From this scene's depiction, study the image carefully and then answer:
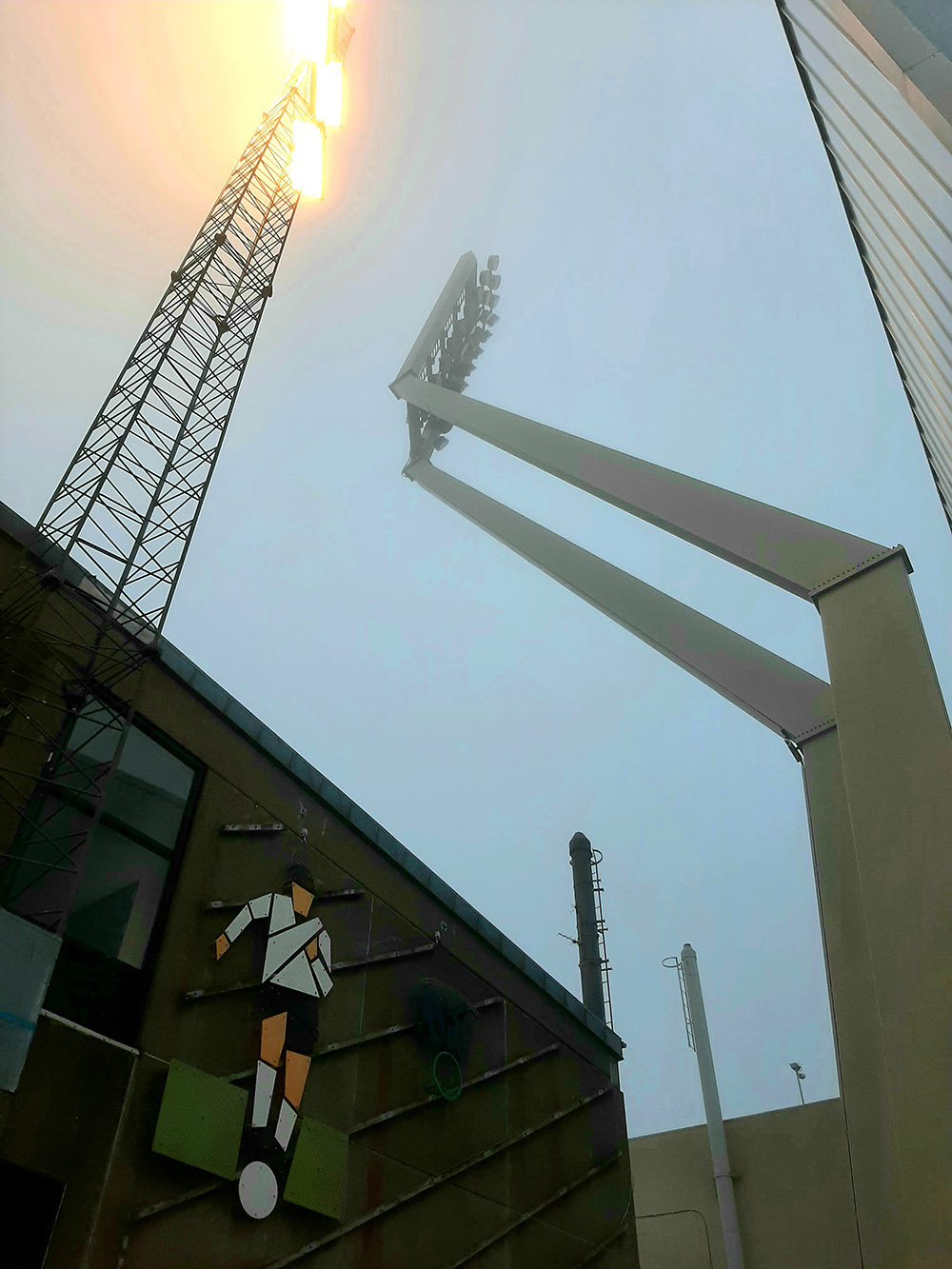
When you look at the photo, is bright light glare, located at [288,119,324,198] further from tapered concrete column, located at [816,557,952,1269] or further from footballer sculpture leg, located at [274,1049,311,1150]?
footballer sculpture leg, located at [274,1049,311,1150]

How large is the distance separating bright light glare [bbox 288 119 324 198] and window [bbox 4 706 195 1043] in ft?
60.3

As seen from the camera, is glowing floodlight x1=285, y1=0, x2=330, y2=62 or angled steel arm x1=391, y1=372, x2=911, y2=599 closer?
angled steel arm x1=391, y1=372, x2=911, y2=599

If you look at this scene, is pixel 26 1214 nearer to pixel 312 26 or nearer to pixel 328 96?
pixel 328 96

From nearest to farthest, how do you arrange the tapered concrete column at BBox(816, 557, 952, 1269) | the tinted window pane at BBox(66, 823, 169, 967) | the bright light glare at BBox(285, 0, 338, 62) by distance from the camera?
1. the tapered concrete column at BBox(816, 557, 952, 1269)
2. the tinted window pane at BBox(66, 823, 169, 967)
3. the bright light glare at BBox(285, 0, 338, 62)

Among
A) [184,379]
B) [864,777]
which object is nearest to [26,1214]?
[864,777]

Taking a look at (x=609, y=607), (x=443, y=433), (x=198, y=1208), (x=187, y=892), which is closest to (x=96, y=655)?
(x=187, y=892)

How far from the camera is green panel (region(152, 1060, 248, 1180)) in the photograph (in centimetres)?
1004

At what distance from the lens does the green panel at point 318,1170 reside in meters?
11.2

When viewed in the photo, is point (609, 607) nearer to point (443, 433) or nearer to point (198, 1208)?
point (198, 1208)

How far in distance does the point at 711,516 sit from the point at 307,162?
1796 centimetres

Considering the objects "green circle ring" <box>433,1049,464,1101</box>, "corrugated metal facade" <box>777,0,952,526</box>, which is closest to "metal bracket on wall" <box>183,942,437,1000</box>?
"green circle ring" <box>433,1049,464,1101</box>

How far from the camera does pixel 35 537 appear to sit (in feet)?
38.0

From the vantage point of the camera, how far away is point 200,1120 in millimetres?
10359

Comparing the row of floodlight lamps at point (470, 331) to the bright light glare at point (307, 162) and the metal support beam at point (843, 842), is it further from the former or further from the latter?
the metal support beam at point (843, 842)
